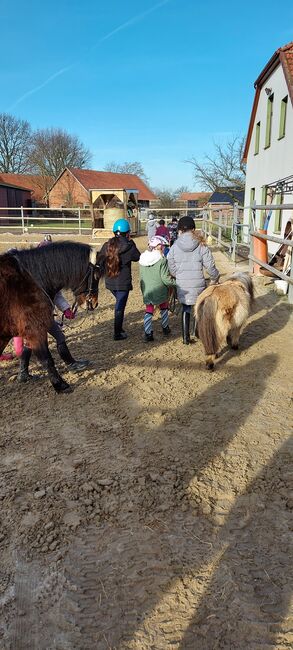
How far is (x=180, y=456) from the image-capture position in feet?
9.52

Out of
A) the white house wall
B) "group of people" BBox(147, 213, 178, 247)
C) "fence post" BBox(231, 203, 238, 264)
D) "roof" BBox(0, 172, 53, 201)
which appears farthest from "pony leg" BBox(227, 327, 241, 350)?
"roof" BBox(0, 172, 53, 201)

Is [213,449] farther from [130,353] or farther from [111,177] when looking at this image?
[111,177]

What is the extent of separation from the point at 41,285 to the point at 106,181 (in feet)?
161

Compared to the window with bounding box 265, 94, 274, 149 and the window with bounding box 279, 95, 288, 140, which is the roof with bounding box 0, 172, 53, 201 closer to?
the window with bounding box 265, 94, 274, 149

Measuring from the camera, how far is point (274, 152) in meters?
15.4

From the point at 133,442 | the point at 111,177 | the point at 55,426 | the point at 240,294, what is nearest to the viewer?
the point at 133,442

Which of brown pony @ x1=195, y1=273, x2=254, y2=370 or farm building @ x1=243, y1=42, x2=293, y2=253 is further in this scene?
farm building @ x1=243, y1=42, x2=293, y2=253

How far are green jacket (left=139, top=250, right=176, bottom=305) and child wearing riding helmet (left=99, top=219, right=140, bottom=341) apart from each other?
0.53ft

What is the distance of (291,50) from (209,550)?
54.9 ft

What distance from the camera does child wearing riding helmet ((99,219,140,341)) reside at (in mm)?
4926

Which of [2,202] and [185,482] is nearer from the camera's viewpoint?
[185,482]

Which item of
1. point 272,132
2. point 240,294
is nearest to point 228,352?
point 240,294

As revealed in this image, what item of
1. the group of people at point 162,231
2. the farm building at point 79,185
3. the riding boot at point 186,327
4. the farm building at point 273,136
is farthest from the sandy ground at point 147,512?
the farm building at point 79,185

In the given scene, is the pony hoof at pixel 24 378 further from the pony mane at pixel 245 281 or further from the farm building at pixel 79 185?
the farm building at pixel 79 185
